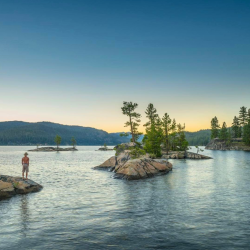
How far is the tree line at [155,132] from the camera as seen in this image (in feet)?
233

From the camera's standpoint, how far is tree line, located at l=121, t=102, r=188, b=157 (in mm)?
70938

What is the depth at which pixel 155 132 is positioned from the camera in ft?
245

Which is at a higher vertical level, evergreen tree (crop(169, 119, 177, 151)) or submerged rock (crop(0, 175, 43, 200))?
evergreen tree (crop(169, 119, 177, 151))

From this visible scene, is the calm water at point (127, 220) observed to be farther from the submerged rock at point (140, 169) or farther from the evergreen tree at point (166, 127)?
the evergreen tree at point (166, 127)

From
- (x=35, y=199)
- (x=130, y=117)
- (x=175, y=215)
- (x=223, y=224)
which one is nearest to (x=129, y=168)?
(x=35, y=199)

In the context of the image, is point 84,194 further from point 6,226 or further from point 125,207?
point 6,226

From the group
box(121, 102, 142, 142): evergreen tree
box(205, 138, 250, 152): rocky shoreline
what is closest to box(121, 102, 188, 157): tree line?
box(121, 102, 142, 142): evergreen tree

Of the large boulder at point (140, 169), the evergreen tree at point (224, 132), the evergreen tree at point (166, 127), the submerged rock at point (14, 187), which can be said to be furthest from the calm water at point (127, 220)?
the evergreen tree at point (224, 132)

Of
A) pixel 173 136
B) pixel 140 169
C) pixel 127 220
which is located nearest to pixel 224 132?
pixel 173 136

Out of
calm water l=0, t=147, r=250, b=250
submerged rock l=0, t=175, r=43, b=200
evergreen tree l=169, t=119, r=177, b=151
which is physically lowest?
calm water l=0, t=147, r=250, b=250

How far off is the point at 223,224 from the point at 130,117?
5753 cm

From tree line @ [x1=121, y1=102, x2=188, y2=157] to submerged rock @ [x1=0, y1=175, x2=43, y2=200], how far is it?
32593 millimetres

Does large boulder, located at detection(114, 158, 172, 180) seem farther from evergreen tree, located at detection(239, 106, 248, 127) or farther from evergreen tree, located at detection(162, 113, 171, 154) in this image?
evergreen tree, located at detection(239, 106, 248, 127)

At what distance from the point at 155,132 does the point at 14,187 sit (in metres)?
54.3
